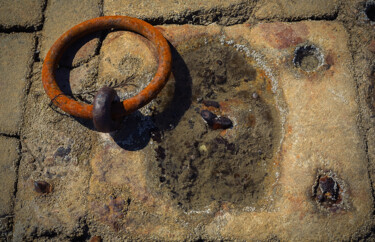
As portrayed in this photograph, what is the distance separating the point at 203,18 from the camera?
2.42 m

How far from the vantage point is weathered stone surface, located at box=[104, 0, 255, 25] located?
2.41m

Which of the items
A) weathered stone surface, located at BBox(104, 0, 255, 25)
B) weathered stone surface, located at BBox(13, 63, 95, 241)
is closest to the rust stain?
weathered stone surface, located at BBox(104, 0, 255, 25)

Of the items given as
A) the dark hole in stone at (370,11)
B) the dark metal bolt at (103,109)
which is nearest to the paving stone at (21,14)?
the dark metal bolt at (103,109)

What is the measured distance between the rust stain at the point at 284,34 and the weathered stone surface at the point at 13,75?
205 centimetres

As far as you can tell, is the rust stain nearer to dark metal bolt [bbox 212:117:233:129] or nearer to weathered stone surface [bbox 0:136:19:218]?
dark metal bolt [bbox 212:117:233:129]

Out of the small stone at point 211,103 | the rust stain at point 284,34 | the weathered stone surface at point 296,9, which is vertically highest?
the weathered stone surface at point 296,9

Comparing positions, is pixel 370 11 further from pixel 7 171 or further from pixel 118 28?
pixel 7 171

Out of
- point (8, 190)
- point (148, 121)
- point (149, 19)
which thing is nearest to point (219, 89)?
point (148, 121)

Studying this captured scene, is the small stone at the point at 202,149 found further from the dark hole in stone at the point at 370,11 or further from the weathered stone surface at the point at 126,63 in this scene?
the dark hole in stone at the point at 370,11

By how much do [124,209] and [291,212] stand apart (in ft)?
3.88

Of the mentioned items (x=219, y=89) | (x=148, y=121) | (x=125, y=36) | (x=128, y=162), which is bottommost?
(x=128, y=162)

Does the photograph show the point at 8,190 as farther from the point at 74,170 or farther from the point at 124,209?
the point at 124,209

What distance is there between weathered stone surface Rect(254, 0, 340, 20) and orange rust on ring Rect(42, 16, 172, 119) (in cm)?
92

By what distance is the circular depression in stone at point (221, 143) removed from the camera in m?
2.07
